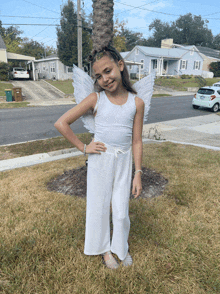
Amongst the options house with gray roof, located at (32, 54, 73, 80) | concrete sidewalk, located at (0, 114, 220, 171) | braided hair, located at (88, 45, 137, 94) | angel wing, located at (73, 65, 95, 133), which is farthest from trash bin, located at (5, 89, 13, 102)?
braided hair, located at (88, 45, 137, 94)

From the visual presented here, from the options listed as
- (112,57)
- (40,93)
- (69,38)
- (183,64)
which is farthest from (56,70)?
(112,57)

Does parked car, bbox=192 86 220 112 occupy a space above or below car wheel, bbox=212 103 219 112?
above

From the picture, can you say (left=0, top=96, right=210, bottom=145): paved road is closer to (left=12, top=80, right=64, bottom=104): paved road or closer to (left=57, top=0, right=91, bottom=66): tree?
(left=12, top=80, right=64, bottom=104): paved road

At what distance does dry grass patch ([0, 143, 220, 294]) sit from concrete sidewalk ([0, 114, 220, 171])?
1129 mm

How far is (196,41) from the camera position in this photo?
64.9 meters

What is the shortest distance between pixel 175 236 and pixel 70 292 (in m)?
1.30

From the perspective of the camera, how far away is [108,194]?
80.2 inches

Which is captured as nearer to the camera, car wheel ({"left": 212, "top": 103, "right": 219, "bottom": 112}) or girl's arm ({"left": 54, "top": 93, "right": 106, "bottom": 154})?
girl's arm ({"left": 54, "top": 93, "right": 106, "bottom": 154})

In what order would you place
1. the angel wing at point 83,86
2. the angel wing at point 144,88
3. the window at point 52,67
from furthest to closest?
the window at point 52,67 → the angel wing at point 144,88 → the angel wing at point 83,86

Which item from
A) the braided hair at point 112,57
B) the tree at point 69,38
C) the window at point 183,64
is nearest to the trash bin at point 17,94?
the tree at point 69,38

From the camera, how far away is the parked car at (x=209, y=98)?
13453 millimetres

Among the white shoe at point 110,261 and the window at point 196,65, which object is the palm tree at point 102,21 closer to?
the white shoe at point 110,261

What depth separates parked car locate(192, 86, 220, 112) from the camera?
44.1 ft

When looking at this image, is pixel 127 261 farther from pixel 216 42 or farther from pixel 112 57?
pixel 216 42
